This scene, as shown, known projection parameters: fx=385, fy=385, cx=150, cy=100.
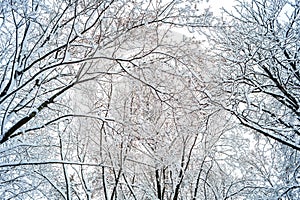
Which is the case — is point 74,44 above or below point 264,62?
below

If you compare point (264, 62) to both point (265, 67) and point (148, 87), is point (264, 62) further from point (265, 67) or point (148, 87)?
point (148, 87)

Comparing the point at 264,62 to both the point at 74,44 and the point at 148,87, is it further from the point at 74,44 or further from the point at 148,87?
the point at 74,44

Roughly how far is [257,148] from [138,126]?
18.7 feet

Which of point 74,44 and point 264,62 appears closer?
point 74,44

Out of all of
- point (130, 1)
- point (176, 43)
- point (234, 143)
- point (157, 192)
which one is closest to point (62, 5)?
point (130, 1)

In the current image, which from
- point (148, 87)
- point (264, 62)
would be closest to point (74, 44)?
point (148, 87)

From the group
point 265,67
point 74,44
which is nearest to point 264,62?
point 265,67

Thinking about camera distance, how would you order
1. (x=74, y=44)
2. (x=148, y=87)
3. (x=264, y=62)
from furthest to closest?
(x=148, y=87), (x=264, y=62), (x=74, y=44)

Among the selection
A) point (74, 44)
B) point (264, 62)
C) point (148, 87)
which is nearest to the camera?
point (74, 44)

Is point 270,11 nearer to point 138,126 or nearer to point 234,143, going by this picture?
point 138,126

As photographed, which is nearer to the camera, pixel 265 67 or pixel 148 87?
pixel 265 67

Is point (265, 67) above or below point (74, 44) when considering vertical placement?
above

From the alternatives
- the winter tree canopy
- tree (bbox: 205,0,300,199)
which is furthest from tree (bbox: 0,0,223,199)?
tree (bbox: 205,0,300,199)

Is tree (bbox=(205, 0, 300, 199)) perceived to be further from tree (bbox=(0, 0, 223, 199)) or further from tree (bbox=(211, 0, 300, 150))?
tree (bbox=(0, 0, 223, 199))
